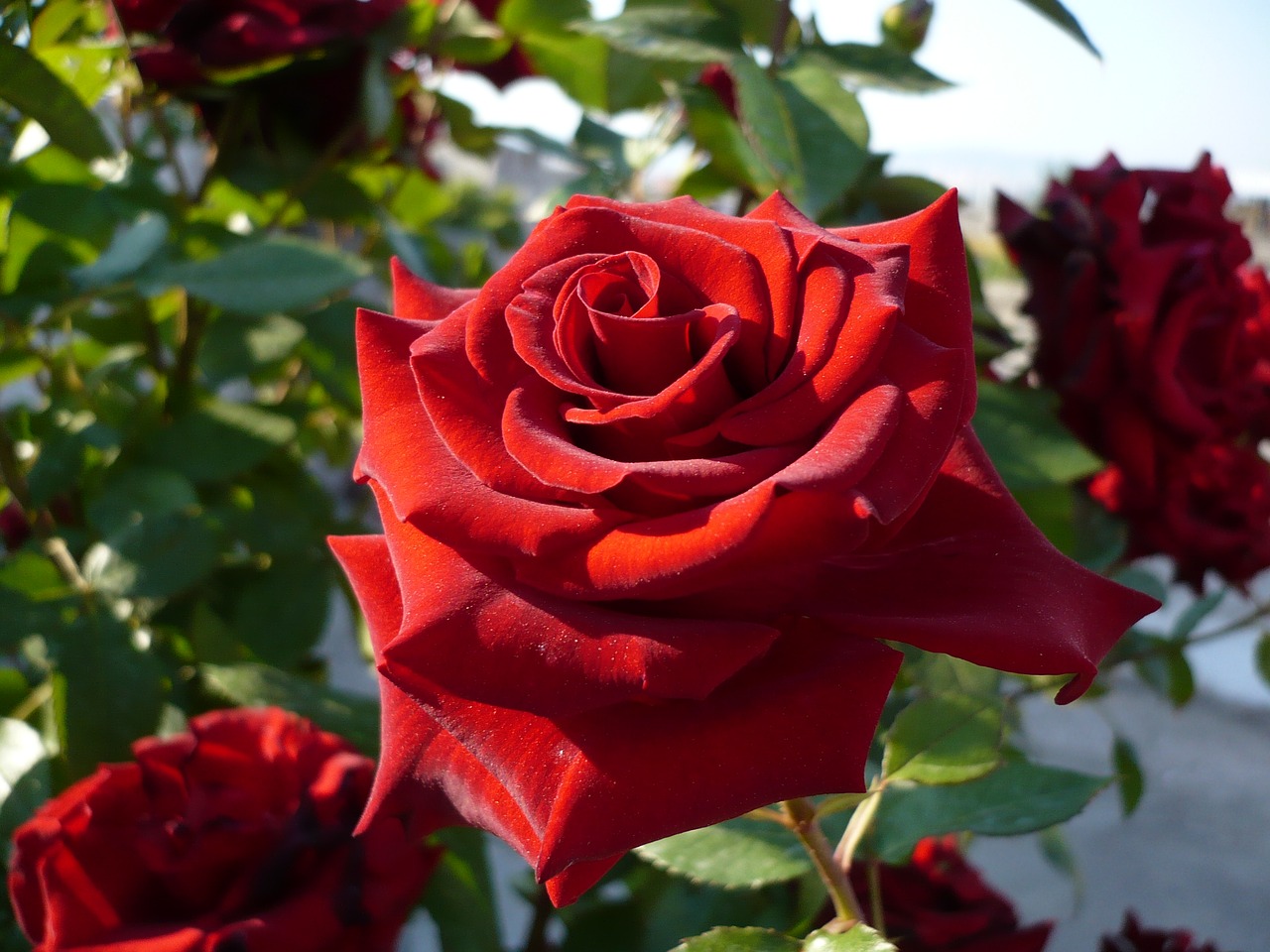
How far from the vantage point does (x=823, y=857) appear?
0.27 meters

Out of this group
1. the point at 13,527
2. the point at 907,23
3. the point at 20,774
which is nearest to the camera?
the point at 20,774

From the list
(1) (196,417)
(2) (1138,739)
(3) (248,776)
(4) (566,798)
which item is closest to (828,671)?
(4) (566,798)

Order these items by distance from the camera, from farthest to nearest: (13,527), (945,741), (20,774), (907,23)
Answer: (13,527), (907,23), (20,774), (945,741)

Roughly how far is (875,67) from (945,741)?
0.96 feet

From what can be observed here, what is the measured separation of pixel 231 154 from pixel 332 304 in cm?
11

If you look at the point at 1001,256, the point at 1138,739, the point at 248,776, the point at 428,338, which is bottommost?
the point at 1138,739

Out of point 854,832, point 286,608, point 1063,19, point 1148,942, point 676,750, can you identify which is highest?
point 1063,19

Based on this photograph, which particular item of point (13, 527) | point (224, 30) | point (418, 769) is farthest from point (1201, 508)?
point (13, 527)

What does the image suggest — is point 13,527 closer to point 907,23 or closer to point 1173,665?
point 907,23

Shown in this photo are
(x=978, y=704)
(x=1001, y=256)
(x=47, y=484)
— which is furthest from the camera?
(x=1001, y=256)

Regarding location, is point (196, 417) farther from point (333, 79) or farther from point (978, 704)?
point (978, 704)

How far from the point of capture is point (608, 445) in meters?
0.22

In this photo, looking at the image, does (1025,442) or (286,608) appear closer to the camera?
(1025,442)

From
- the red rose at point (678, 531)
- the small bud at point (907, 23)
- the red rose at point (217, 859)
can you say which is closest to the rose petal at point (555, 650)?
the red rose at point (678, 531)
